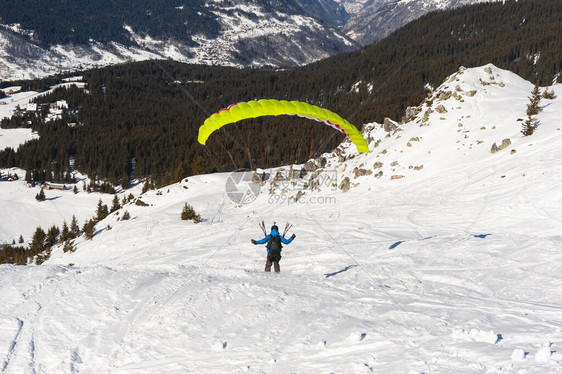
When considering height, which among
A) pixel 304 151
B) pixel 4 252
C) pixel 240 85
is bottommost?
pixel 4 252

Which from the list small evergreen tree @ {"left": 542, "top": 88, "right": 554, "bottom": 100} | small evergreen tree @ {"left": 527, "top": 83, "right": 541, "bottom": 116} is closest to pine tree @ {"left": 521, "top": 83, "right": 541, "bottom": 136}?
small evergreen tree @ {"left": 527, "top": 83, "right": 541, "bottom": 116}

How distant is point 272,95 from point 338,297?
147 m

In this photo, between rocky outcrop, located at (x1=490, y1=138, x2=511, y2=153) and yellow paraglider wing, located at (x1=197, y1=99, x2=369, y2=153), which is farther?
rocky outcrop, located at (x1=490, y1=138, x2=511, y2=153)

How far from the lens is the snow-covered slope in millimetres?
5207

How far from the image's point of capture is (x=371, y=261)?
11.3 meters

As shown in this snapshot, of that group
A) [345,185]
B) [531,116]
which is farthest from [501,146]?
[345,185]

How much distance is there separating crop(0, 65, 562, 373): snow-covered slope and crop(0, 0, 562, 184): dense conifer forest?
29338 millimetres

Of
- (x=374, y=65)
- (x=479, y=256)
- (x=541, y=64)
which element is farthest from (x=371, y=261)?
(x=374, y=65)

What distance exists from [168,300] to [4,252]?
1751 inches

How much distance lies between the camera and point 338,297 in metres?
7.92

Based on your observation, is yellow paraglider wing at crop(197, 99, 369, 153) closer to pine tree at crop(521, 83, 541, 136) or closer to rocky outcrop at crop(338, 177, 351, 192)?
rocky outcrop at crop(338, 177, 351, 192)

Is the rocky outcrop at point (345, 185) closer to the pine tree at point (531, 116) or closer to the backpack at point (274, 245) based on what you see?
the pine tree at point (531, 116)

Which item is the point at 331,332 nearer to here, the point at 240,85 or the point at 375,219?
the point at 375,219

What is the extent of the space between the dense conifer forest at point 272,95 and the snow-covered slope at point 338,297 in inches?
1155
